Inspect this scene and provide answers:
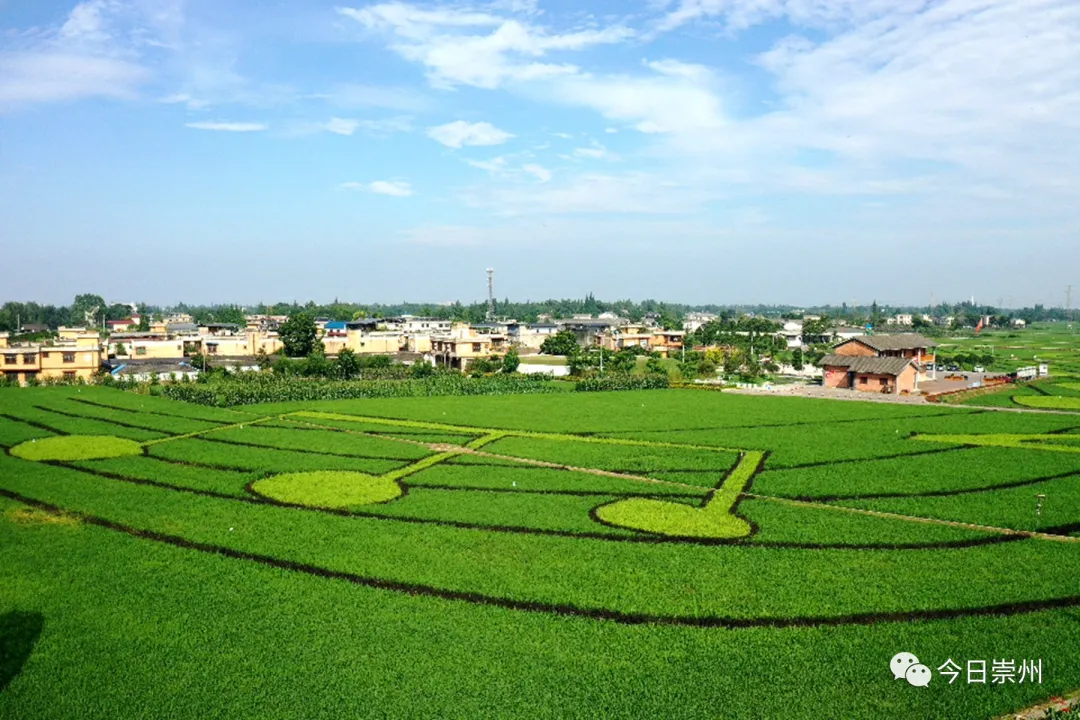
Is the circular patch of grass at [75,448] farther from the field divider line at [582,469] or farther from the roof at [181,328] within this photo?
the roof at [181,328]

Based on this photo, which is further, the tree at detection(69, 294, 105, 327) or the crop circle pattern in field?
the tree at detection(69, 294, 105, 327)

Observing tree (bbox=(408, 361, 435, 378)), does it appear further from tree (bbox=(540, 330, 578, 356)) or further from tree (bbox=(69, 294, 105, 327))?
tree (bbox=(69, 294, 105, 327))

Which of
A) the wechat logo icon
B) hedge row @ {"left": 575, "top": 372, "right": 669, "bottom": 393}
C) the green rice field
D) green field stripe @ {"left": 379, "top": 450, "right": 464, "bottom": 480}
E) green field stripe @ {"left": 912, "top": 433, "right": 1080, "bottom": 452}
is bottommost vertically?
the wechat logo icon

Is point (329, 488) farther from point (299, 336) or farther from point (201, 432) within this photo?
point (299, 336)

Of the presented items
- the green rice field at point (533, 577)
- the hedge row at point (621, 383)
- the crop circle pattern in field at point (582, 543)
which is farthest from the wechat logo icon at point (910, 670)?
the hedge row at point (621, 383)

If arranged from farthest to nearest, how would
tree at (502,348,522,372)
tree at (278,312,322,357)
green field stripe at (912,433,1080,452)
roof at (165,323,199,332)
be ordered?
1. roof at (165,323,199,332)
2. tree at (278,312,322,357)
3. tree at (502,348,522,372)
4. green field stripe at (912,433,1080,452)

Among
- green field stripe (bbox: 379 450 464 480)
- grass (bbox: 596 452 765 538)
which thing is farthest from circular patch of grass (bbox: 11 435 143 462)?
grass (bbox: 596 452 765 538)
